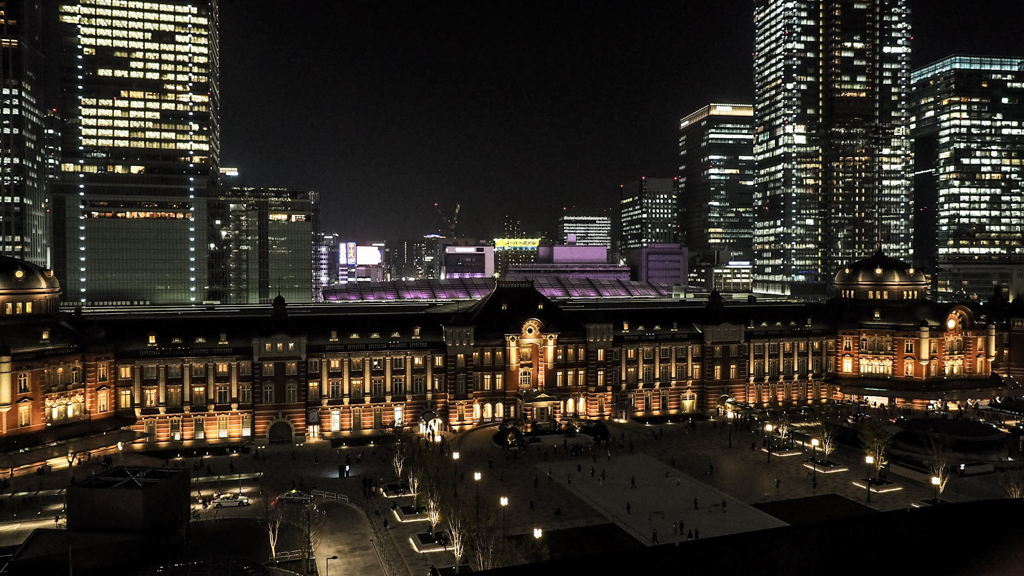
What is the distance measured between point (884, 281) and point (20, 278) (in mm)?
120352

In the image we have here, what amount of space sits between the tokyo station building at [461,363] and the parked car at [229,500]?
22.7 meters

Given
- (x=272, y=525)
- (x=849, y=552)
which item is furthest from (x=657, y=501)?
(x=849, y=552)

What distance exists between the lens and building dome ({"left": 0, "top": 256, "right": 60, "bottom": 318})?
83812 mm

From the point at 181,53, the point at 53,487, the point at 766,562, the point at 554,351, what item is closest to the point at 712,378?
the point at 554,351

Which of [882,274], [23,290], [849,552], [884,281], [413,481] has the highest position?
[882,274]

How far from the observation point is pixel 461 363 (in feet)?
322

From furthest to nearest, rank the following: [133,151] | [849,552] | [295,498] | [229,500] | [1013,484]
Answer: [133,151] → [229,500] → [295,498] → [1013,484] → [849,552]

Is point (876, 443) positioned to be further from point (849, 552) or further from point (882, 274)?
point (849, 552)

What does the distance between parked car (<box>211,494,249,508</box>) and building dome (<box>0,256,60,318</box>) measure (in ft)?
126

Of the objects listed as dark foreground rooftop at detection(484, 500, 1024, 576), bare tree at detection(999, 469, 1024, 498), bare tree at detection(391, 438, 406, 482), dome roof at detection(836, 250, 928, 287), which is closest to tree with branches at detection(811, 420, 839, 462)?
bare tree at detection(999, 469, 1024, 498)

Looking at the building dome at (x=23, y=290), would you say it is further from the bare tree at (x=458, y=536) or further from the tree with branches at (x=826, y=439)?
the tree with branches at (x=826, y=439)

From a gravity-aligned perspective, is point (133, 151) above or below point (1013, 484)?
above

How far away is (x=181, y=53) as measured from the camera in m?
190

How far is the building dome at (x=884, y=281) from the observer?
391ft
